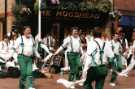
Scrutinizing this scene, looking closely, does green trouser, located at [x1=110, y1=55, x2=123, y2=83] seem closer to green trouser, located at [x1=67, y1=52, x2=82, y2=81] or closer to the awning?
green trouser, located at [x1=67, y1=52, x2=82, y2=81]

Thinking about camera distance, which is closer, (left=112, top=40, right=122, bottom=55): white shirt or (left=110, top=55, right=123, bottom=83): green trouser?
(left=110, top=55, right=123, bottom=83): green trouser

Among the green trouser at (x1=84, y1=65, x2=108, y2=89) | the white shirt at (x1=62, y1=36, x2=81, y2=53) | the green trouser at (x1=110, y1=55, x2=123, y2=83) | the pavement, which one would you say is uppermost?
the green trouser at (x1=84, y1=65, x2=108, y2=89)

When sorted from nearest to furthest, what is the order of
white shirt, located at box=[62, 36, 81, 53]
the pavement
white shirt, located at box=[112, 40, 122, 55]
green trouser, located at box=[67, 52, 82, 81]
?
green trouser, located at box=[67, 52, 82, 81] → white shirt, located at box=[62, 36, 81, 53] → the pavement → white shirt, located at box=[112, 40, 122, 55]

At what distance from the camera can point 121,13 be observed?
118 feet

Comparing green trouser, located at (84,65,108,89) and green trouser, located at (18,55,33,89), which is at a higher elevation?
green trouser, located at (84,65,108,89)

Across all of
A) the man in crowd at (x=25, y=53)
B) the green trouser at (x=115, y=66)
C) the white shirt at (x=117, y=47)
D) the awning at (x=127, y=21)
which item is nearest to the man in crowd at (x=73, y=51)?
the green trouser at (x=115, y=66)

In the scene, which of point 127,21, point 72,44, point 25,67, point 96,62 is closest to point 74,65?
point 72,44

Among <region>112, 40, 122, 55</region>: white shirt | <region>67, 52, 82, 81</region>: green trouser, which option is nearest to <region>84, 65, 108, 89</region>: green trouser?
<region>67, 52, 82, 81</region>: green trouser

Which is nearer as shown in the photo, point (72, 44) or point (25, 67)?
point (25, 67)

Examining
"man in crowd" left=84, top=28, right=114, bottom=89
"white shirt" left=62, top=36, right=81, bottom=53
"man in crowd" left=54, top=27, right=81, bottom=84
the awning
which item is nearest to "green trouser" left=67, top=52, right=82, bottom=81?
"man in crowd" left=54, top=27, right=81, bottom=84

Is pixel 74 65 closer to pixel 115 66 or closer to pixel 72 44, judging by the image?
pixel 72 44

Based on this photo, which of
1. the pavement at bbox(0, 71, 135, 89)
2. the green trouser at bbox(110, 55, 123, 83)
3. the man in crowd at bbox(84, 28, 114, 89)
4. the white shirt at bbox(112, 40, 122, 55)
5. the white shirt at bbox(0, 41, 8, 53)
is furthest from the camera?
the white shirt at bbox(0, 41, 8, 53)

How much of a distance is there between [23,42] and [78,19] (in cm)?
1886

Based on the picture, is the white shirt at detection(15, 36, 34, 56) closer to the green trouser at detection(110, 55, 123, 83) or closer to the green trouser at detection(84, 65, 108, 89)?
the green trouser at detection(84, 65, 108, 89)
